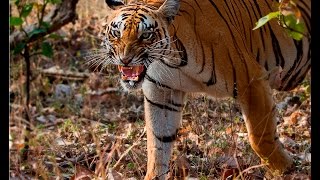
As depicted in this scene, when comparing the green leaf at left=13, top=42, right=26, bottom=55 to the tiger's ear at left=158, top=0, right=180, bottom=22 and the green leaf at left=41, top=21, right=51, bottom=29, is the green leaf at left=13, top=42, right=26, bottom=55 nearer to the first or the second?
→ the green leaf at left=41, top=21, right=51, bottom=29

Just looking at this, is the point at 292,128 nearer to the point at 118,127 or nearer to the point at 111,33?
the point at 118,127

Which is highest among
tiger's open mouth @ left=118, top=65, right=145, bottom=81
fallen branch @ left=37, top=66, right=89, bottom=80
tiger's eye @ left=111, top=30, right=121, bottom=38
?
tiger's eye @ left=111, top=30, right=121, bottom=38

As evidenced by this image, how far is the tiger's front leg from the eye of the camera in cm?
459

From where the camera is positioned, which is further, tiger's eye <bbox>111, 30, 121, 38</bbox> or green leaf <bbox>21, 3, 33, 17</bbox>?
green leaf <bbox>21, 3, 33, 17</bbox>

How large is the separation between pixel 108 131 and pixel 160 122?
3.72ft

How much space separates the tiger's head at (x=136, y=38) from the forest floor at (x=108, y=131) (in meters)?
0.43

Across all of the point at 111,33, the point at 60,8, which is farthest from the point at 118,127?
the point at 60,8

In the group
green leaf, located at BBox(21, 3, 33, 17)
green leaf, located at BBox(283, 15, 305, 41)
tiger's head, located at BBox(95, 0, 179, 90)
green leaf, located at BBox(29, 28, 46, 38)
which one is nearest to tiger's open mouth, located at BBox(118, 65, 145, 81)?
tiger's head, located at BBox(95, 0, 179, 90)

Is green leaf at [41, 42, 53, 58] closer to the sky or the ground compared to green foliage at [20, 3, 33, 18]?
closer to the ground

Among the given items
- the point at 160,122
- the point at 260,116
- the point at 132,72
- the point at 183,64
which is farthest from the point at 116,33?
the point at 260,116

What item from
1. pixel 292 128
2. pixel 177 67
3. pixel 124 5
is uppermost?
pixel 124 5

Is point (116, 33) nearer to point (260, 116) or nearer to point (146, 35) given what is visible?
point (146, 35)

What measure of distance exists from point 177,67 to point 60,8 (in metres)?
3.20
